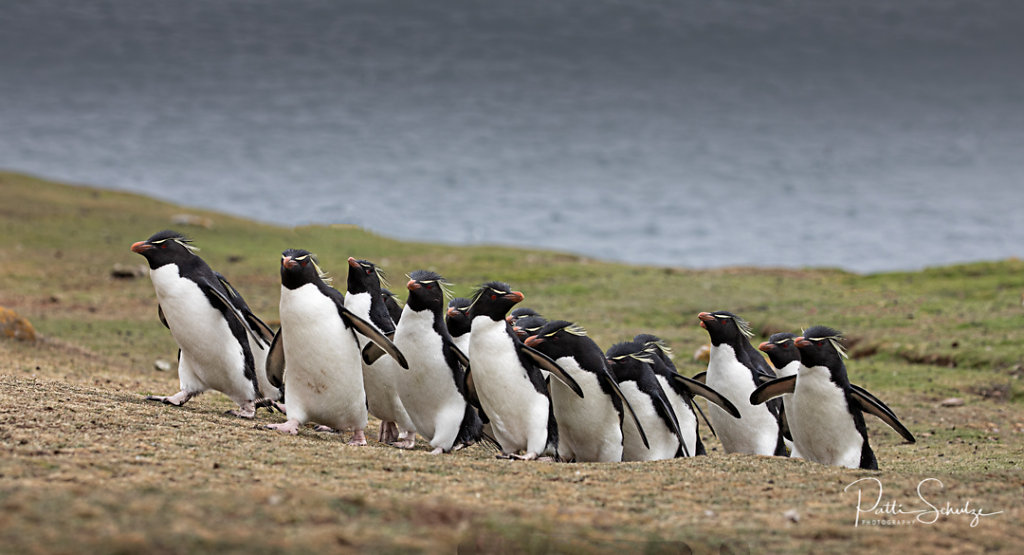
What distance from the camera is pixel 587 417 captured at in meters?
6.89

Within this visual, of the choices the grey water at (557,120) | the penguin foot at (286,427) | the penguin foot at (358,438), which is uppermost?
the grey water at (557,120)

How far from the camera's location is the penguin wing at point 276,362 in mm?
6980

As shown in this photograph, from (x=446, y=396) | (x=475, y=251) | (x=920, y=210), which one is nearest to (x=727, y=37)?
(x=920, y=210)

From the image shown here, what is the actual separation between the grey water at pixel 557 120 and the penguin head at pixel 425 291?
3263 centimetres

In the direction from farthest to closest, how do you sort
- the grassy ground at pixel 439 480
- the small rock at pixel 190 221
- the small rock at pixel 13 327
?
the small rock at pixel 190 221, the small rock at pixel 13 327, the grassy ground at pixel 439 480

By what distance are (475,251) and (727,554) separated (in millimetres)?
21814

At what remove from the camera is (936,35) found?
147 m

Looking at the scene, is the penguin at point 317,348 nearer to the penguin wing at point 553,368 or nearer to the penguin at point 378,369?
the penguin at point 378,369

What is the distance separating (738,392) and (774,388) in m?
0.48

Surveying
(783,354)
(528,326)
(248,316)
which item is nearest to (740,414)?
(783,354)

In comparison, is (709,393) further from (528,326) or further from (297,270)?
(297,270)

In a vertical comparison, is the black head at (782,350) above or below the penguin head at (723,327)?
below

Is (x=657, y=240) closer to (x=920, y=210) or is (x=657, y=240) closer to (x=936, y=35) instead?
(x=920, y=210)
